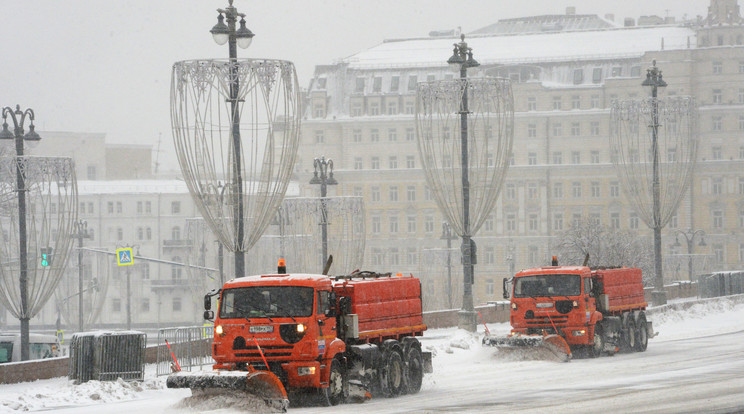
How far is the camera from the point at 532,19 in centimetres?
12662

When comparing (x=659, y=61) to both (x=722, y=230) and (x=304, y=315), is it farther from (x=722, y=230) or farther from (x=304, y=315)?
(x=304, y=315)

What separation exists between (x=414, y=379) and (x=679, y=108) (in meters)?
27.5

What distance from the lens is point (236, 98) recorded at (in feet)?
90.3

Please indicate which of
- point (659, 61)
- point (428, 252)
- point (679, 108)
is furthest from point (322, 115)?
point (679, 108)

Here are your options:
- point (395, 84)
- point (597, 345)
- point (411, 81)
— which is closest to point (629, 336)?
point (597, 345)

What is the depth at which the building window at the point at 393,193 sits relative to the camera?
12131 cm

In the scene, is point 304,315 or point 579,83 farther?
point 579,83

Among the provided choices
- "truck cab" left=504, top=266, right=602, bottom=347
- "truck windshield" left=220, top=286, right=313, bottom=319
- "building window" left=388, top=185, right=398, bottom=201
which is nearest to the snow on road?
"truck cab" left=504, top=266, right=602, bottom=347

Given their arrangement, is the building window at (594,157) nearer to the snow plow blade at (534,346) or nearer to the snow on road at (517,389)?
the snow on road at (517,389)

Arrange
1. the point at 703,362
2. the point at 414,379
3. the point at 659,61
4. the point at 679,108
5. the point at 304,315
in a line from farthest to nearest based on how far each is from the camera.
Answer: the point at 659,61, the point at 679,108, the point at 703,362, the point at 414,379, the point at 304,315

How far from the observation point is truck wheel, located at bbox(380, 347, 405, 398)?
23.6 m

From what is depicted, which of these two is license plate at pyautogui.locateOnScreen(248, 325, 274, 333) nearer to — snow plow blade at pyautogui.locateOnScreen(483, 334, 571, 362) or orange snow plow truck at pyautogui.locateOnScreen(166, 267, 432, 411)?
orange snow plow truck at pyautogui.locateOnScreen(166, 267, 432, 411)

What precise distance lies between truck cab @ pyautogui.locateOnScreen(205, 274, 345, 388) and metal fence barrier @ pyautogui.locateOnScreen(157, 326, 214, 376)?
5.93 meters

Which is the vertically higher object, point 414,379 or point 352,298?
point 352,298
